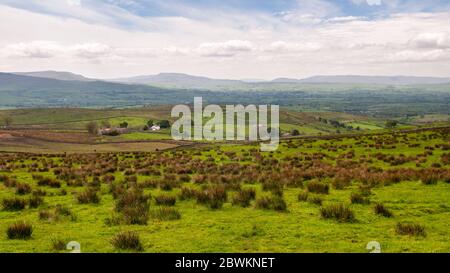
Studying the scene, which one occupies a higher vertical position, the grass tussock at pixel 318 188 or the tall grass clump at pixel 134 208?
the tall grass clump at pixel 134 208

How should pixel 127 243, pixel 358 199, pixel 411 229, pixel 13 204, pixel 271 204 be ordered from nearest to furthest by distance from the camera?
pixel 127 243
pixel 411 229
pixel 271 204
pixel 358 199
pixel 13 204

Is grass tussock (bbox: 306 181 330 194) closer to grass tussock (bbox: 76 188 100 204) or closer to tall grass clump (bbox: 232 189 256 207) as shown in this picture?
tall grass clump (bbox: 232 189 256 207)

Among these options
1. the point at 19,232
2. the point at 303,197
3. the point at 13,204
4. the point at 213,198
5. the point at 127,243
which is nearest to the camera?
the point at 127,243

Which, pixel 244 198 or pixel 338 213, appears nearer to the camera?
pixel 338 213

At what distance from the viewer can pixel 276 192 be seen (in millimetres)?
17609

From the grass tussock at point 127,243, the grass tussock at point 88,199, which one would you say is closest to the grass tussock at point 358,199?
the grass tussock at point 127,243

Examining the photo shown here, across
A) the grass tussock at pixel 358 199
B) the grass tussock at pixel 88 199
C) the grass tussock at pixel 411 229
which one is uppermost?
the grass tussock at pixel 411 229


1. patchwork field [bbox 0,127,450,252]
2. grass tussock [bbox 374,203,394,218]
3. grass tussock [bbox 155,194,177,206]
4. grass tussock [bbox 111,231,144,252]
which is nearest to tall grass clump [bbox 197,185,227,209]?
patchwork field [bbox 0,127,450,252]

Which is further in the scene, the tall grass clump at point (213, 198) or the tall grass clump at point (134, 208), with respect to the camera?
the tall grass clump at point (213, 198)

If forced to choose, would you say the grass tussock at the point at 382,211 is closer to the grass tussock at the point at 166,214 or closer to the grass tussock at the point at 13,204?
the grass tussock at the point at 166,214

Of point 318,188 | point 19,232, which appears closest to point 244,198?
point 318,188

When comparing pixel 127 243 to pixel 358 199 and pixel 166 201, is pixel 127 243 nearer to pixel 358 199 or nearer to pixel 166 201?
pixel 166 201

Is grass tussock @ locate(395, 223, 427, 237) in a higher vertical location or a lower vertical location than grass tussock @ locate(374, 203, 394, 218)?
higher
